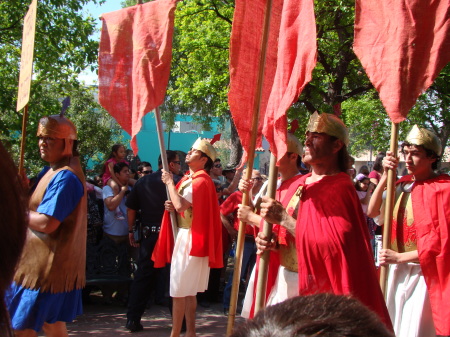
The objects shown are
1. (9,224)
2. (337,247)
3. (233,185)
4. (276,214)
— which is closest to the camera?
(9,224)

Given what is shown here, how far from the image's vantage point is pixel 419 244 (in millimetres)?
3654

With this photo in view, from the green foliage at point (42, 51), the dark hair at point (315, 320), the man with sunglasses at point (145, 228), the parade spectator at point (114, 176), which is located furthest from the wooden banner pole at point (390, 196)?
the green foliage at point (42, 51)

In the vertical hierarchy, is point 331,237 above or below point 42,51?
below

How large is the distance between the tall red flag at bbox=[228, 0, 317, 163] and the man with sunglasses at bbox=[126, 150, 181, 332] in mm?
2655

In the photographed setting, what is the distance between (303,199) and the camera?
3.34m

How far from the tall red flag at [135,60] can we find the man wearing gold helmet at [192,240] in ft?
3.78

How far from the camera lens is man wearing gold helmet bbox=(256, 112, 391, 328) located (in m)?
3.07

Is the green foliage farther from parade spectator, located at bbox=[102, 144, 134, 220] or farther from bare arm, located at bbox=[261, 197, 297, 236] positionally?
bare arm, located at bbox=[261, 197, 297, 236]

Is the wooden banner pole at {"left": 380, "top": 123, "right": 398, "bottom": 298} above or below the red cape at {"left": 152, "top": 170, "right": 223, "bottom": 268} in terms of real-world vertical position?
above

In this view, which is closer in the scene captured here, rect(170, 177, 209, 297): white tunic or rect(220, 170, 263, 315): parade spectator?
rect(170, 177, 209, 297): white tunic

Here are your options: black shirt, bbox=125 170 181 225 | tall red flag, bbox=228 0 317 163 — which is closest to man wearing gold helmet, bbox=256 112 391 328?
tall red flag, bbox=228 0 317 163

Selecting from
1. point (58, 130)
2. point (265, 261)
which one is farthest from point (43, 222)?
point (265, 261)

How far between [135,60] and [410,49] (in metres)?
1.88

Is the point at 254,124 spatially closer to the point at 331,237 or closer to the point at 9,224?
the point at 331,237
